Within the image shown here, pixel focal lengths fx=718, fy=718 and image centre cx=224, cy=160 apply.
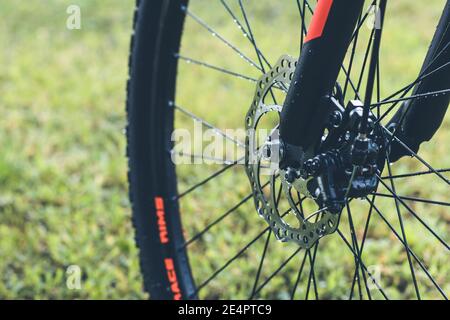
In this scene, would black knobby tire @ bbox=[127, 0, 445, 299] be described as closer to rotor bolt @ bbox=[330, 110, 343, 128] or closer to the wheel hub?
the wheel hub

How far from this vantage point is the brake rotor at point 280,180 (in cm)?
146

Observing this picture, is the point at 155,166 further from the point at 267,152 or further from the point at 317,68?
the point at 317,68

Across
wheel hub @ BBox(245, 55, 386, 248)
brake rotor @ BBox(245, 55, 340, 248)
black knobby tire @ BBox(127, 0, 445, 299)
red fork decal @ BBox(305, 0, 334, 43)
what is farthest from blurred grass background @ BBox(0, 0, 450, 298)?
red fork decal @ BBox(305, 0, 334, 43)

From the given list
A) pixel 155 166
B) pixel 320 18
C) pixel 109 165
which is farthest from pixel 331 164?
pixel 109 165

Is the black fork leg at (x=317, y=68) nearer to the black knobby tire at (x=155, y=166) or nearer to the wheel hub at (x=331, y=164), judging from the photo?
the wheel hub at (x=331, y=164)

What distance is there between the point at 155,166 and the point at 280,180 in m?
0.47

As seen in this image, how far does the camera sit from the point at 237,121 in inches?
126

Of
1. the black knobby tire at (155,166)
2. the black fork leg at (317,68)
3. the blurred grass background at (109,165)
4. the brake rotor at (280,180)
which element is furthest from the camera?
the blurred grass background at (109,165)

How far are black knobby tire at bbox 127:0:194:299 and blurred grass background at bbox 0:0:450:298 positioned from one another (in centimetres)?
29

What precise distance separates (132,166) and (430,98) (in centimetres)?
81

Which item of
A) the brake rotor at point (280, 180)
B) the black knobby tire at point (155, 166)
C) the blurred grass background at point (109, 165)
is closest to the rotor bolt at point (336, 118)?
the brake rotor at point (280, 180)

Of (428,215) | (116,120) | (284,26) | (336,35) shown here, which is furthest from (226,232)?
(284,26)

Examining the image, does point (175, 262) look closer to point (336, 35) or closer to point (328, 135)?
point (328, 135)

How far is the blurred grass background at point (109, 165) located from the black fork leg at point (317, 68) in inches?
34.5
